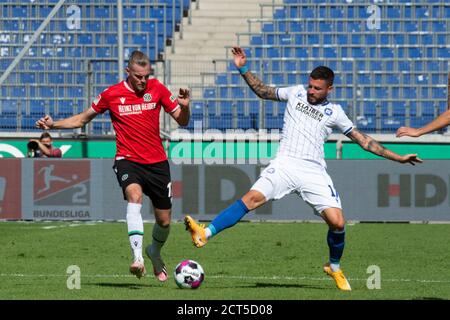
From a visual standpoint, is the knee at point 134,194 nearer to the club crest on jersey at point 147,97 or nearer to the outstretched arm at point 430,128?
the club crest on jersey at point 147,97

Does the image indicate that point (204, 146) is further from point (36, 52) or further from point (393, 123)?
point (36, 52)

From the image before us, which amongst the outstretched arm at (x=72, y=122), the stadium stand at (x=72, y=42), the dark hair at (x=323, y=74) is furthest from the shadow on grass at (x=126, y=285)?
the stadium stand at (x=72, y=42)

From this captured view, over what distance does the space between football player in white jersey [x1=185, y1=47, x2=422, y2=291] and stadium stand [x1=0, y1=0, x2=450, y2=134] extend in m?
15.9

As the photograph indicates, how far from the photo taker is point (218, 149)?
25.9 meters

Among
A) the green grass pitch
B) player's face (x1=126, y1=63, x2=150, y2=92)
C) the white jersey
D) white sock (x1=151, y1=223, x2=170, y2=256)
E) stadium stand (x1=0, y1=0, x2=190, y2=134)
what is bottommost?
the green grass pitch

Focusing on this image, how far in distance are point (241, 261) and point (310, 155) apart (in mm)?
3859

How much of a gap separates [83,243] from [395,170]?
8.38 metres

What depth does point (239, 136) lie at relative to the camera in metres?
26.8

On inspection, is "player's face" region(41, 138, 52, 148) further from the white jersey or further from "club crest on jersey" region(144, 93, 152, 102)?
the white jersey

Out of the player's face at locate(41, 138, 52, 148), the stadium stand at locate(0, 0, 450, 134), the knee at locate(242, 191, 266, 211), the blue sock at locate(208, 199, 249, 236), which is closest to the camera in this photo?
the blue sock at locate(208, 199, 249, 236)

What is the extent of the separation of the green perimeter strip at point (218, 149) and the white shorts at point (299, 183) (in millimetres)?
13788

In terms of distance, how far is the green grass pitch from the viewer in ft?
36.2

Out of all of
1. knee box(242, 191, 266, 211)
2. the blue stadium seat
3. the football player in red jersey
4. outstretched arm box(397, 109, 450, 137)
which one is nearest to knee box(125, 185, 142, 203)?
the football player in red jersey

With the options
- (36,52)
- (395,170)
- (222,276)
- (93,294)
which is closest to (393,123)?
(395,170)
